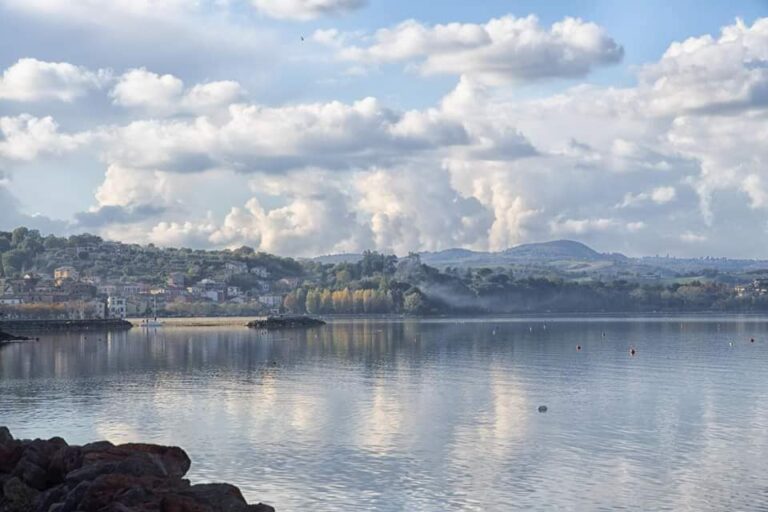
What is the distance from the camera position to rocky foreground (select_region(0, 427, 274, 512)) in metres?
23.3

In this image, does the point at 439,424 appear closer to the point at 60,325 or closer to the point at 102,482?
the point at 102,482

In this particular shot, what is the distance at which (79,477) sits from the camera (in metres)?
25.7

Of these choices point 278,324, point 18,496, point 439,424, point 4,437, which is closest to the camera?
point 18,496

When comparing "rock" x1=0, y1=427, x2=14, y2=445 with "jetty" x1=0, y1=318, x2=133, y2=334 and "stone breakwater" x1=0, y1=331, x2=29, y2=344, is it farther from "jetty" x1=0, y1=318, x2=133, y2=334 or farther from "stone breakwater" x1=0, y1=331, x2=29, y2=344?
"jetty" x1=0, y1=318, x2=133, y2=334

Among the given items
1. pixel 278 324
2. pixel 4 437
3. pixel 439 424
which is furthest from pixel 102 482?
pixel 278 324

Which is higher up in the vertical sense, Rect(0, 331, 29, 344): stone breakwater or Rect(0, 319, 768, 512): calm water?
Rect(0, 331, 29, 344): stone breakwater

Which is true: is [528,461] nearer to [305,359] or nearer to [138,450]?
[138,450]

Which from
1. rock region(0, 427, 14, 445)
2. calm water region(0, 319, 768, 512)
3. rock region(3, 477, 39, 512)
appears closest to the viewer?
rock region(3, 477, 39, 512)

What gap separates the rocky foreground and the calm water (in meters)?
4.75

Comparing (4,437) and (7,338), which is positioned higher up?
(4,437)

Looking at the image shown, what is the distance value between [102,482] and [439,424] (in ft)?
78.2

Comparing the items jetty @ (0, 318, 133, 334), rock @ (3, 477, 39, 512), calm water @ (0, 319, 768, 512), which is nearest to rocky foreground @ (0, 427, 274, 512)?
rock @ (3, 477, 39, 512)

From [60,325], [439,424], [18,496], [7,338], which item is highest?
[60,325]

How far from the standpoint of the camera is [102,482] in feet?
78.6
